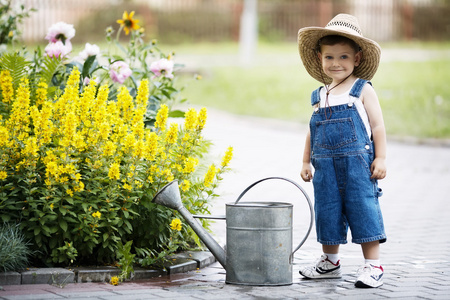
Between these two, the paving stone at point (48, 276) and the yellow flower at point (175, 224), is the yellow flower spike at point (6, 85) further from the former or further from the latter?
the yellow flower at point (175, 224)

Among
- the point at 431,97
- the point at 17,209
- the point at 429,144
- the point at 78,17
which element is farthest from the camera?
the point at 78,17

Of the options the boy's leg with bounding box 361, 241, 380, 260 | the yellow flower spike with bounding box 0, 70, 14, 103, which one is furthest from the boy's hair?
the yellow flower spike with bounding box 0, 70, 14, 103

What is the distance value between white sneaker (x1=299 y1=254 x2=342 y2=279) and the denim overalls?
164 millimetres

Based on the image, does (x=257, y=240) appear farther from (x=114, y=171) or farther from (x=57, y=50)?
(x=57, y=50)

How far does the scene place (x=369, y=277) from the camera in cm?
394

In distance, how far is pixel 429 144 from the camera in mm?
11953

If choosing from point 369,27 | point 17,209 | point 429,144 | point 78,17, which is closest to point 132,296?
point 17,209

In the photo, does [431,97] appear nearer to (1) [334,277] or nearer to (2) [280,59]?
(2) [280,59]

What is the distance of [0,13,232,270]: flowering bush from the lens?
12.8ft

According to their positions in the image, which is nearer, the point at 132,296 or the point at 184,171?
the point at 132,296

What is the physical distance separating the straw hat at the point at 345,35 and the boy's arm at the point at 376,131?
18cm

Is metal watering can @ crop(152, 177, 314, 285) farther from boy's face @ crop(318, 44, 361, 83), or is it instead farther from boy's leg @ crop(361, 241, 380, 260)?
boy's face @ crop(318, 44, 361, 83)

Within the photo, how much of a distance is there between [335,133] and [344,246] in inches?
56.2

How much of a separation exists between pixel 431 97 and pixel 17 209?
474 inches
